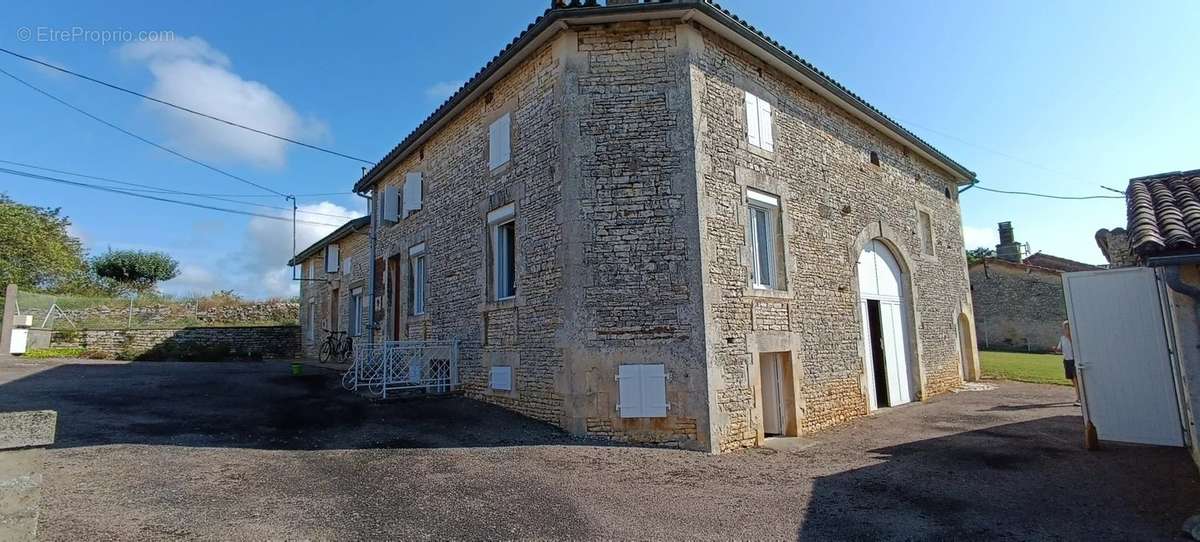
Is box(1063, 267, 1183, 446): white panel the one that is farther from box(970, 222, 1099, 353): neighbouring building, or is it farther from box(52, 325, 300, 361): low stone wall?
box(52, 325, 300, 361): low stone wall

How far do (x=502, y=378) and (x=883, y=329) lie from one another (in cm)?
802

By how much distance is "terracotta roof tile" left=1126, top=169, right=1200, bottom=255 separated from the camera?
4359mm

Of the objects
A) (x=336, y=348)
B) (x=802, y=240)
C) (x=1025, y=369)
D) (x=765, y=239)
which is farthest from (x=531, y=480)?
(x=1025, y=369)

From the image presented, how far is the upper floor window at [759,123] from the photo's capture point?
870 centimetres

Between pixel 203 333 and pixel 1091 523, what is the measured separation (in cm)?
2301

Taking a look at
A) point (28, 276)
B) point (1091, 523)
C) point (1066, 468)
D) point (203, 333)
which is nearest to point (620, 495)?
point (1091, 523)

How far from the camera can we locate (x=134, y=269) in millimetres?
29078

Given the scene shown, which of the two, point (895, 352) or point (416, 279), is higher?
point (416, 279)

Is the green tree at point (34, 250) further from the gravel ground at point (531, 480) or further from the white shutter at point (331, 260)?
the gravel ground at point (531, 480)

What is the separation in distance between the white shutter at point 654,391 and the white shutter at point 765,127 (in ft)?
14.1

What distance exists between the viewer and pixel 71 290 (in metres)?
26.0

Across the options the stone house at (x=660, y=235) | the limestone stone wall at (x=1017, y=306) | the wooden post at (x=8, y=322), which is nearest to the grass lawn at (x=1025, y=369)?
the limestone stone wall at (x=1017, y=306)

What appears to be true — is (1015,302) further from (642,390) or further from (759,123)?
(642,390)

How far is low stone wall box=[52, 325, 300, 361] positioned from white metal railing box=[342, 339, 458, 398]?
1051 cm
